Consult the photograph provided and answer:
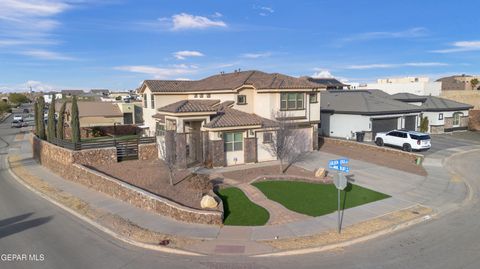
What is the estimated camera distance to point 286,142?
23.4 meters

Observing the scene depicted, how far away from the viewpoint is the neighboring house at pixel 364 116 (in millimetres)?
34844

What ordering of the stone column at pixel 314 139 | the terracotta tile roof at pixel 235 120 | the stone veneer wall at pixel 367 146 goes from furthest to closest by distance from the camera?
1. the stone column at pixel 314 139
2. the stone veneer wall at pixel 367 146
3. the terracotta tile roof at pixel 235 120

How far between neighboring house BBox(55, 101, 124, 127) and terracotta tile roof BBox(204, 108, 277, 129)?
31.0 meters

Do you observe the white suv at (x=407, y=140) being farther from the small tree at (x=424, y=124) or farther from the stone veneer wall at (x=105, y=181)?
the stone veneer wall at (x=105, y=181)

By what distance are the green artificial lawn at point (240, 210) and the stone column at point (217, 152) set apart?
206 inches

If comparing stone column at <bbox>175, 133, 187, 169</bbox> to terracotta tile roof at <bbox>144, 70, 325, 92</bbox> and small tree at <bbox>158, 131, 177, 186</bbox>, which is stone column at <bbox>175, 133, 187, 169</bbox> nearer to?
small tree at <bbox>158, 131, 177, 186</bbox>

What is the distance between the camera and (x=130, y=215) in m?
16.3

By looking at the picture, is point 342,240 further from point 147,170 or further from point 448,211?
point 147,170

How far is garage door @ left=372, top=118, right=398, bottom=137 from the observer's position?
35281 mm

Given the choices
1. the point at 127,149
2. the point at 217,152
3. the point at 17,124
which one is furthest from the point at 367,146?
the point at 17,124

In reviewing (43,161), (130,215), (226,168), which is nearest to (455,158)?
(226,168)

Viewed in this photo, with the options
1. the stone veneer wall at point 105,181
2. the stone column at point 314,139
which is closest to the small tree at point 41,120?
the stone veneer wall at point 105,181
